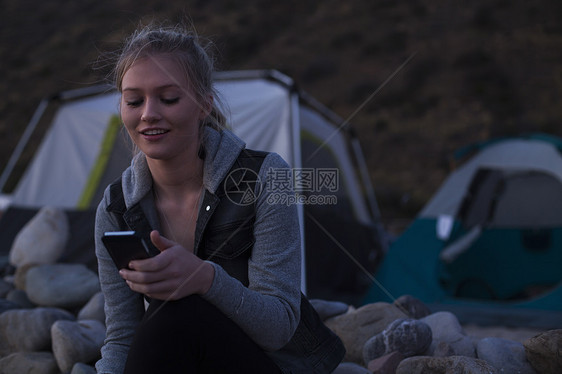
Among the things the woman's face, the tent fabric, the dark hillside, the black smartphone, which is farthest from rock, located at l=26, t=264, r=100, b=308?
the dark hillside

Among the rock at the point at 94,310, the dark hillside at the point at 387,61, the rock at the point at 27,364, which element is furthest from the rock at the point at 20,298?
the dark hillside at the point at 387,61

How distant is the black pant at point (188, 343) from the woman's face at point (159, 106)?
1.41 ft

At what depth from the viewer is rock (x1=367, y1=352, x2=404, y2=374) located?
2.13m

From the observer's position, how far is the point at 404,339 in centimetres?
225

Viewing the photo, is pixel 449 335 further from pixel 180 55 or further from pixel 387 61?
pixel 387 61

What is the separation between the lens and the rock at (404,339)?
2248 millimetres

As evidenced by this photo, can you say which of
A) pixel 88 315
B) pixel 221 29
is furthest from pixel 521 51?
pixel 88 315

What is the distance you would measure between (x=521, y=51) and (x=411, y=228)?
47.3ft

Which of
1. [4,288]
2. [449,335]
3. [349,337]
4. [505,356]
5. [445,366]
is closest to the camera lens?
[445,366]

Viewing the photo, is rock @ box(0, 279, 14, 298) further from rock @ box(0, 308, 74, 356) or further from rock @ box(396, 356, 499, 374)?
rock @ box(396, 356, 499, 374)

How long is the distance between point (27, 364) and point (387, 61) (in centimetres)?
1703

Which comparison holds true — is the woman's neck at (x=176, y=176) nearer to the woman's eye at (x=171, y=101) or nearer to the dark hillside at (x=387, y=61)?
the woman's eye at (x=171, y=101)

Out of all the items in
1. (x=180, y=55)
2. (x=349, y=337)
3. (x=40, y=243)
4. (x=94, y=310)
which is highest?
(x=180, y=55)

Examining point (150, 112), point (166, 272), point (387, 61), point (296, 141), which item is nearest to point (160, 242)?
point (166, 272)
